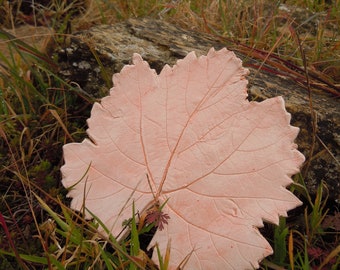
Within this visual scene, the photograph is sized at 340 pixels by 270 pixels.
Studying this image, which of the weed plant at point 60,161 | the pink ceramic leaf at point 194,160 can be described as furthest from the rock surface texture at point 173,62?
the pink ceramic leaf at point 194,160

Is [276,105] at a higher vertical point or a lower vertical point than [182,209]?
higher

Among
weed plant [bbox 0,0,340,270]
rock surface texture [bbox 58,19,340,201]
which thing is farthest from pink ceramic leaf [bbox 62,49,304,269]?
rock surface texture [bbox 58,19,340,201]

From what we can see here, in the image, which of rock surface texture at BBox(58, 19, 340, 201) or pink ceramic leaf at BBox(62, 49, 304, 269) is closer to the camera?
A: pink ceramic leaf at BBox(62, 49, 304, 269)

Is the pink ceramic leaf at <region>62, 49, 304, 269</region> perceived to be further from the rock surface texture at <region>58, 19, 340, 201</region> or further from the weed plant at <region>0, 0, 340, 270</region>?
the rock surface texture at <region>58, 19, 340, 201</region>

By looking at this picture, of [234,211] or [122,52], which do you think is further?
[122,52]

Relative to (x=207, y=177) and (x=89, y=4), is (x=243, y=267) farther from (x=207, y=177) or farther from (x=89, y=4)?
(x=89, y=4)

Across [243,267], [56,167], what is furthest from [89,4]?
[243,267]
